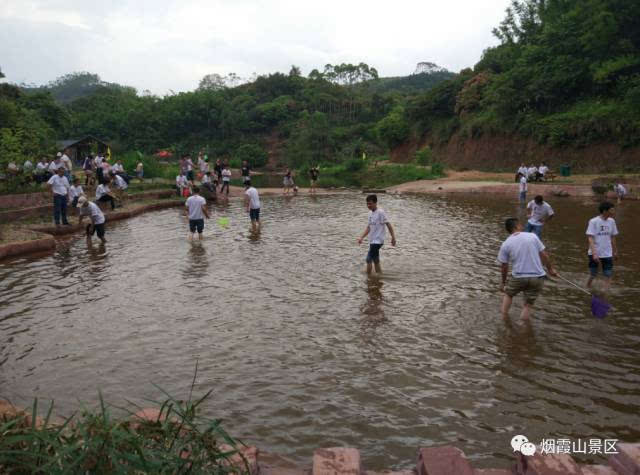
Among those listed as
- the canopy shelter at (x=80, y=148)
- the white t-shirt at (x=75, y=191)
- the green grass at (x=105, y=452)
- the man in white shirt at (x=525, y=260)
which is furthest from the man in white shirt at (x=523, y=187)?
the canopy shelter at (x=80, y=148)

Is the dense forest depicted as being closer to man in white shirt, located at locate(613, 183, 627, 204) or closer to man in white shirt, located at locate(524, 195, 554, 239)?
man in white shirt, located at locate(613, 183, 627, 204)

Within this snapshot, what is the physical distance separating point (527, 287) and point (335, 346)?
3098 millimetres

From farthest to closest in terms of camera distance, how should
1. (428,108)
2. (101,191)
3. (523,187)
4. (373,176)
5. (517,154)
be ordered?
(428,108) < (373,176) < (517,154) < (523,187) < (101,191)

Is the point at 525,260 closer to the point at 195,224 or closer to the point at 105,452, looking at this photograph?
the point at 105,452

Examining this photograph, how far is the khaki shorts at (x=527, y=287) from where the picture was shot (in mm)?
7293

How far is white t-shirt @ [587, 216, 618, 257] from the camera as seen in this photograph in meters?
8.73

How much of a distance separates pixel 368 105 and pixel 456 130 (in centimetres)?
3449

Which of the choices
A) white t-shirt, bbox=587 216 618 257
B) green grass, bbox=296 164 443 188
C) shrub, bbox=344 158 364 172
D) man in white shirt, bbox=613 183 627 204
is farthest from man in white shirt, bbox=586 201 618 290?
shrub, bbox=344 158 364 172

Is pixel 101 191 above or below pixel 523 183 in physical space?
above

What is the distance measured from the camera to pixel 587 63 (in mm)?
35062

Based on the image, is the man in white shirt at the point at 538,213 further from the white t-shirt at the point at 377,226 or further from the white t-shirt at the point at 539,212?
the white t-shirt at the point at 377,226

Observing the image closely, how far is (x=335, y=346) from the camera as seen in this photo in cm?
688

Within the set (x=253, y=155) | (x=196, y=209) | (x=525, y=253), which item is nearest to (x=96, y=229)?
(x=196, y=209)

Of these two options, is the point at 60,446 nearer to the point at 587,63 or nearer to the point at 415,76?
the point at 587,63
